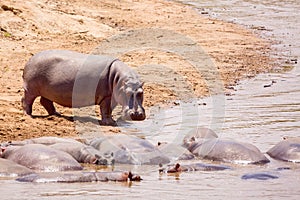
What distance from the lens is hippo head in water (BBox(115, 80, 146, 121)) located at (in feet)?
39.0

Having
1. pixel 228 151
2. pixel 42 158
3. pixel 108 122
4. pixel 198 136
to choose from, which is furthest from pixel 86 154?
pixel 108 122

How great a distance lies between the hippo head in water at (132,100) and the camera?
468 inches

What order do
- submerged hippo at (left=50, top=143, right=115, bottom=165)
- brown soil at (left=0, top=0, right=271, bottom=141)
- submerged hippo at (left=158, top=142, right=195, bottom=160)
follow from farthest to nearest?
1. brown soil at (left=0, top=0, right=271, bottom=141)
2. submerged hippo at (left=158, top=142, right=195, bottom=160)
3. submerged hippo at (left=50, top=143, right=115, bottom=165)

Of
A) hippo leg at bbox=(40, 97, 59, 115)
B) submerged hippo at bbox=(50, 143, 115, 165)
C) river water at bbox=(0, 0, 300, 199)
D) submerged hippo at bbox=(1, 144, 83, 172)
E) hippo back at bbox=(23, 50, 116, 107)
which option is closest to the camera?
river water at bbox=(0, 0, 300, 199)

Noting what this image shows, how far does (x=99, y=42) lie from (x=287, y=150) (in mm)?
8857

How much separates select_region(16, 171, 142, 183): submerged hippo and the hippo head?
2.93m

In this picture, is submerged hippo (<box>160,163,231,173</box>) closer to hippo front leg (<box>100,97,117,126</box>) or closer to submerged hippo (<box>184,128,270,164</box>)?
submerged hippo (<box>184,128,270,164</box>)

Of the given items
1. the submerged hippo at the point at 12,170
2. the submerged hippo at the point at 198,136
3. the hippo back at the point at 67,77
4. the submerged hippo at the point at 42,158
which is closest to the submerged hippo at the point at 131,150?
the submerged hippo at the point at 42,158

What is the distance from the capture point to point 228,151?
10234mm

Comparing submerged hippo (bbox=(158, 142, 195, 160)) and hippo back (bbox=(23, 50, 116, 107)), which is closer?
submerged hippo (bbox=(158, 142, 195, 160))

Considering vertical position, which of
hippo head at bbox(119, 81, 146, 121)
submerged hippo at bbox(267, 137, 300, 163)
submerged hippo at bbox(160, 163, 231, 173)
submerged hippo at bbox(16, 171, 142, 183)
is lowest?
submerged hippo at bbox(16, 171, 142, 183)

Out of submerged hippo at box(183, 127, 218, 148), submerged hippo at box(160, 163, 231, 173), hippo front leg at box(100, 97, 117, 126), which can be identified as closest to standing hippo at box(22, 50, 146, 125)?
hippo front leg at box(100, 97, 117, 126)

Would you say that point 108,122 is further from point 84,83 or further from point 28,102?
point 28,102

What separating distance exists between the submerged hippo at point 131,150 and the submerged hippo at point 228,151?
669mm
